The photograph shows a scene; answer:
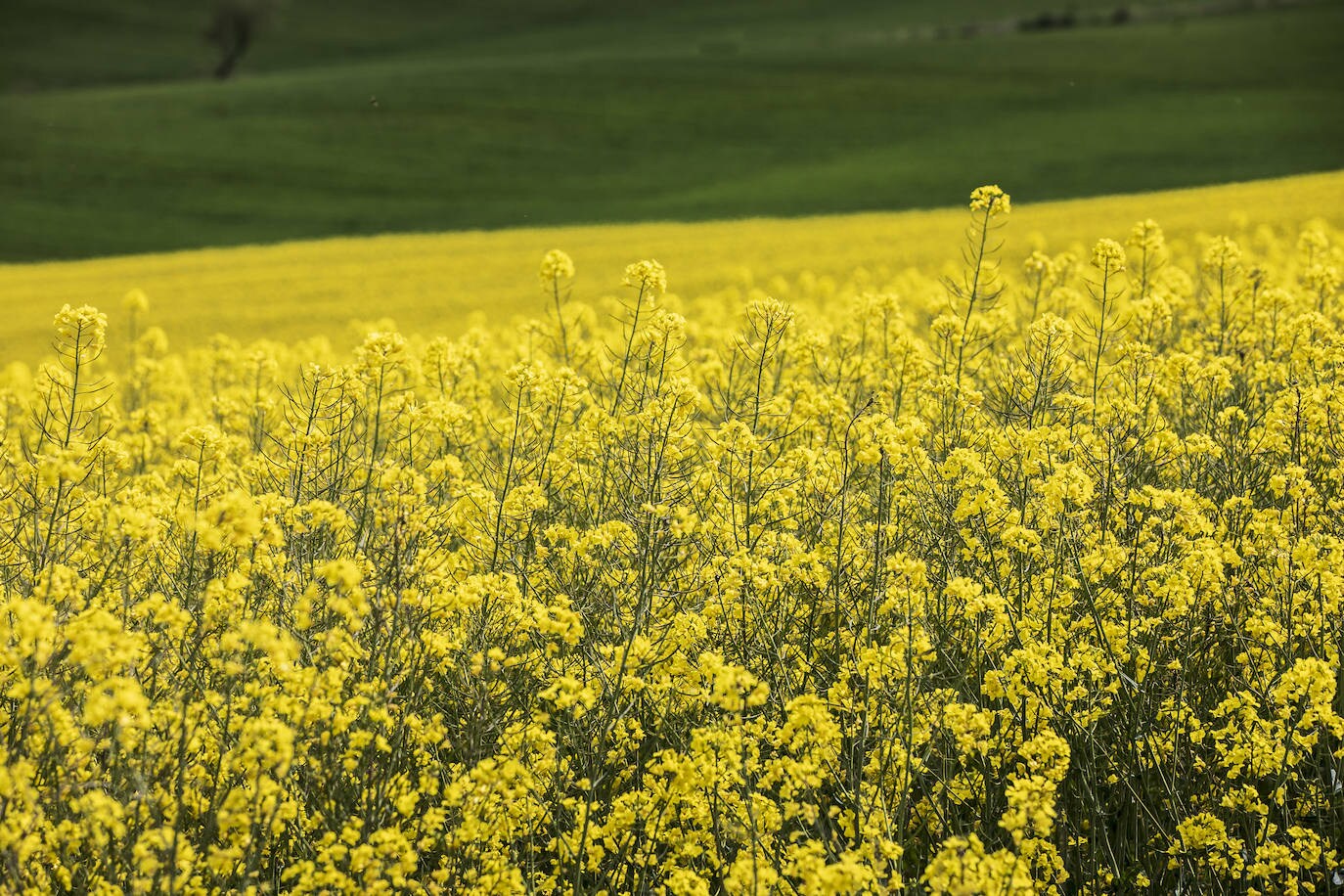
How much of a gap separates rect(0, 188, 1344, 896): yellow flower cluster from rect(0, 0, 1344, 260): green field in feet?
80.2

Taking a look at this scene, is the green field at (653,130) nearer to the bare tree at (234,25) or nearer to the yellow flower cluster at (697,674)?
the bare tree at (234,25)

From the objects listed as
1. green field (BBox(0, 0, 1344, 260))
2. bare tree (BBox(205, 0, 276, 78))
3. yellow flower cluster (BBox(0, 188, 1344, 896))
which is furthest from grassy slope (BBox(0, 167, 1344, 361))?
bare tree (BBox(205, 0, 276, 78))

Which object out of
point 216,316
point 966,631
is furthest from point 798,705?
point 216,316

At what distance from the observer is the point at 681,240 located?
21.1 m

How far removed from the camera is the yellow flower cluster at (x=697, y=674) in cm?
307

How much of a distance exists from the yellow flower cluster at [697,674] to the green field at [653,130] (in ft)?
80.2

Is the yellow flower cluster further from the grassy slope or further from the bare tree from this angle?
the bare tree

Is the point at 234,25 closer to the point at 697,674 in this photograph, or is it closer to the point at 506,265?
the point at 506,265

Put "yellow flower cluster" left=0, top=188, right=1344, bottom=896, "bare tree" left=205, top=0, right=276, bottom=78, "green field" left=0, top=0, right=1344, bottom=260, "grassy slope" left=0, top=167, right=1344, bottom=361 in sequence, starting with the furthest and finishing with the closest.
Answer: "bare tree" left=205, top=0, right=276, bottom=78, "green field" left=0, top=0, right=1344, bottom=260, "grassy slope" left=0, top=167, right=1344, bottom=361, "yellow flower cluster" left=0, top=188, right=1344, bottom=896

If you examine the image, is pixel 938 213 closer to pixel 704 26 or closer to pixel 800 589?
pixel 800 589

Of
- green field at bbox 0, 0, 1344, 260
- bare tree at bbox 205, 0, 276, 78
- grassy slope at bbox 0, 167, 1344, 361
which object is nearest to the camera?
grassy slope at bbox 0, 167, 1344, 361

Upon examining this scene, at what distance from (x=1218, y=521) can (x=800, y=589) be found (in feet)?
6.60

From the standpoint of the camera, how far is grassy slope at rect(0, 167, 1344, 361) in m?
16.2

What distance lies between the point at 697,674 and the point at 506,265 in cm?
1697
